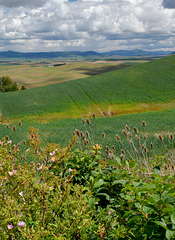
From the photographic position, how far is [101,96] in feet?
153

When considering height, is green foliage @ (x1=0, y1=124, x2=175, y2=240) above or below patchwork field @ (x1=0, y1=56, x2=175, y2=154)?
above

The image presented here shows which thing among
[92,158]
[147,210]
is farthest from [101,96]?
[147,210]

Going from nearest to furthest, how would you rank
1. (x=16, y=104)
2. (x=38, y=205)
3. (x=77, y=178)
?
1. (x=38, y=205)
2. (x=77, y=178)
3. (x=16, y=104)

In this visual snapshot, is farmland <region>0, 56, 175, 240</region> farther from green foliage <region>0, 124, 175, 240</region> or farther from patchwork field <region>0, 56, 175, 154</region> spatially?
patchwork field <region>0, 56, 175, 154</region>

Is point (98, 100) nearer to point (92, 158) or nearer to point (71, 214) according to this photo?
point (92, 158)

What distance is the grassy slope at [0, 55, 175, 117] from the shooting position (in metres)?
41.8

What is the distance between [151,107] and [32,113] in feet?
73.6

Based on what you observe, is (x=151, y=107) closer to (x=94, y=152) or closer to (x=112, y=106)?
(x=112, y=106)

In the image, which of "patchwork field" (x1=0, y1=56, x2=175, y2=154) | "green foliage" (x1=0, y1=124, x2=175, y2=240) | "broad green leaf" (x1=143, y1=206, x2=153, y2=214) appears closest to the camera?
"green foliage" (x1=0, y1=124, x2=175, y2=240)

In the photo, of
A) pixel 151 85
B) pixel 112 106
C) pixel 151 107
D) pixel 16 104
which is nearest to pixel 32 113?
pixel 16 104

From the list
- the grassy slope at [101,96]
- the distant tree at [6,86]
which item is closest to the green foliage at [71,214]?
the grassy slope at [101,96]

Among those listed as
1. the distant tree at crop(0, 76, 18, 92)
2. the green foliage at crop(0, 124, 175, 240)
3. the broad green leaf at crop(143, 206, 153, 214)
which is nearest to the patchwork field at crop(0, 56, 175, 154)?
the distant tree at crop(0, 76, 18, 92)

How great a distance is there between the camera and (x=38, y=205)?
272 centimetres

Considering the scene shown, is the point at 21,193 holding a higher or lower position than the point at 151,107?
higher
